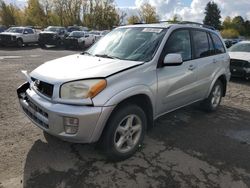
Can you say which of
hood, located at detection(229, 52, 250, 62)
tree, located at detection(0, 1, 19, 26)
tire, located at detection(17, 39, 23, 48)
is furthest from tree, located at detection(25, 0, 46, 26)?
hood, located at detection(229, 52, 250, 62)

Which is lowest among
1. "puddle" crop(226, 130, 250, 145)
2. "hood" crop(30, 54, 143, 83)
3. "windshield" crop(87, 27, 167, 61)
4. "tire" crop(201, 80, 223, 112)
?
"puddle" crop(226, 130, 250, 145)

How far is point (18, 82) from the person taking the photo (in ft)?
28.5

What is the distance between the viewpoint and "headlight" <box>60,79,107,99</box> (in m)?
3.47

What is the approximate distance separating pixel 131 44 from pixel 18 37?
21987 mm

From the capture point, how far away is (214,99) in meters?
6.40

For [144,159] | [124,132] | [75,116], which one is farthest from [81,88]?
[144,159]

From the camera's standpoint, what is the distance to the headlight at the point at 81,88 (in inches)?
137

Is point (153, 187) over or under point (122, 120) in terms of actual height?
under

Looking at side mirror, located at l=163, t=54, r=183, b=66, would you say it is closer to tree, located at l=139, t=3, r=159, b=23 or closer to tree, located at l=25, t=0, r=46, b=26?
tree, located at l=25, t=0, r=46, b=26

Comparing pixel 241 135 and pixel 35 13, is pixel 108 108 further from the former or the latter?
pixel 35 13

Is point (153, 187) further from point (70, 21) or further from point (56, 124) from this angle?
point (70, 21)

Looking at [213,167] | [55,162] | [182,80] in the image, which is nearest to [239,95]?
[182,80]

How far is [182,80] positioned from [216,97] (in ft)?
6.55

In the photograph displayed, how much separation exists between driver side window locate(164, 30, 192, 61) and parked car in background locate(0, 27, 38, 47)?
21.6 metres
